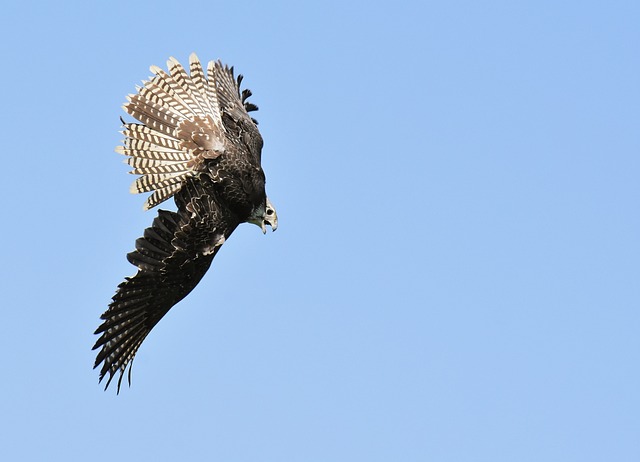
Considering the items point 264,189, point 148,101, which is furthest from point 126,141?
point 264,189

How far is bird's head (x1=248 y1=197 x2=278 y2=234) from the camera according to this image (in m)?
22.3

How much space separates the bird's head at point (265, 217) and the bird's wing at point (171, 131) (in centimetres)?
114

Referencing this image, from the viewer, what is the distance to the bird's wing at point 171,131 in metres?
21.9

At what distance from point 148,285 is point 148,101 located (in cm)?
303

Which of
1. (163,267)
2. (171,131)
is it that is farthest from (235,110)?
(163,267)

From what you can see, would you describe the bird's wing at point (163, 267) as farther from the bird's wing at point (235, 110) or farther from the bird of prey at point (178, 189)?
the bird's wing at point (235, 110)

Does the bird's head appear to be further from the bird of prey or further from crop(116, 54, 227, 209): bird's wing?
crop(116, 54, 227, 209): bird's wing

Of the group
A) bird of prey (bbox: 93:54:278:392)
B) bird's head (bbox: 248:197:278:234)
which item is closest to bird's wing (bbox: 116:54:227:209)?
bird of prey (bbox: 93:54:278:392)

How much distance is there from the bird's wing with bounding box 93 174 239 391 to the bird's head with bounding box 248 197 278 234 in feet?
1.70

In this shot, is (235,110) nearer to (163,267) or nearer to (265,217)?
(265,217)

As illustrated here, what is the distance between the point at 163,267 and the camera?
69.1 ft

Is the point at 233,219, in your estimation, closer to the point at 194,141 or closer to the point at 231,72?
the point at 194,141

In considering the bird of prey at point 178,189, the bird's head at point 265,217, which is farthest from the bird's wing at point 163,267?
the bird's head at point 265,217

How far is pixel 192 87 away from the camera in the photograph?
22.9 m
